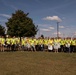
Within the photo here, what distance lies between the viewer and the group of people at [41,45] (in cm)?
2736

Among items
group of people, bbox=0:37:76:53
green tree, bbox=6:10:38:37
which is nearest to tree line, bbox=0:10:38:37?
green tree, bbox=6:10:38:37

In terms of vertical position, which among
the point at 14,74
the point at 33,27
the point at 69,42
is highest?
the point at 33,27

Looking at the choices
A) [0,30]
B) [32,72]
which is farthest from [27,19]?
[32,72]

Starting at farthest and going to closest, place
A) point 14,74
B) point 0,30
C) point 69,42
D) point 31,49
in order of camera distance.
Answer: point 0,30
point 31,49
point 69,42
point 14,74

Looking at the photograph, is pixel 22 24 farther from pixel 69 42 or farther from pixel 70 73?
pixel 70 73

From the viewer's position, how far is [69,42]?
27.3 metres

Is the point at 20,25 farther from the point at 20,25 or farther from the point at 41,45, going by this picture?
the point at 41,45

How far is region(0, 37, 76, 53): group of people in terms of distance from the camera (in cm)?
2736

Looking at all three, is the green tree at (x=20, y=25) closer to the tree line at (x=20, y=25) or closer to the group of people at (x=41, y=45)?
the tree line at (x=20, y=25)

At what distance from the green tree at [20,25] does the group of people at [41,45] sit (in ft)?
27.8

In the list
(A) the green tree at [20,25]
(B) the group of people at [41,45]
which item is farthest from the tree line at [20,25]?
(B) the group of people at [41,45]

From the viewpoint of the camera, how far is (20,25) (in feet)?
132

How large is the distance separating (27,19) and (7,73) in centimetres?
3116

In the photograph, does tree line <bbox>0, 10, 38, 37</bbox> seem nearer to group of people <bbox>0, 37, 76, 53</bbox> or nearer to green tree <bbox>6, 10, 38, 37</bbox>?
green tree <bbox>6, 10, 38, 37</bbox>
